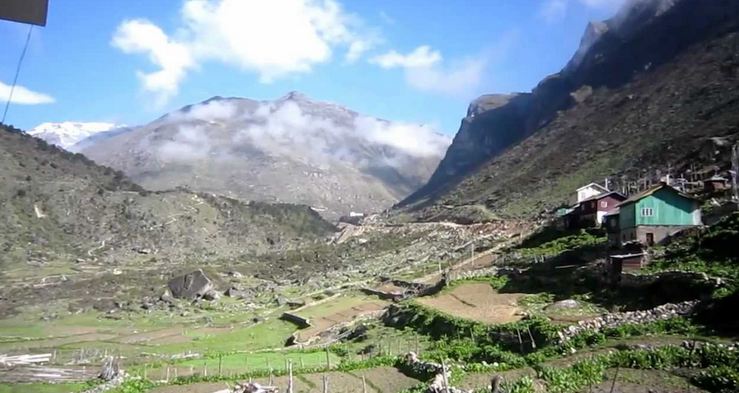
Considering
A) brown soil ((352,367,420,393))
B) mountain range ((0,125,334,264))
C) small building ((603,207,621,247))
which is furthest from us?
mountain range ((0,125,334,264))

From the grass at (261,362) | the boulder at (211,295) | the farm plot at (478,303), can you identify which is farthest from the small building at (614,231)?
the boulder at (211,295)

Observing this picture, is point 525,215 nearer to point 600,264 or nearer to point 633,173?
point 633,173

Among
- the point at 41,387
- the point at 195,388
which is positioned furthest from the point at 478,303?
the point at 41,387

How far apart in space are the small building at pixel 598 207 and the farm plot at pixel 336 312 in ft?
61.5

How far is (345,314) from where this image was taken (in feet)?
162

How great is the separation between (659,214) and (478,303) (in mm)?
11906

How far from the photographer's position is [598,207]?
51.6 metres

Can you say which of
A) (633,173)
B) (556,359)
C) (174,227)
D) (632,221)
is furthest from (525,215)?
(556,359)

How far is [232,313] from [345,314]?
55.7ft

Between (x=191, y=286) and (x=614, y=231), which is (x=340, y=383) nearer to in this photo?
(x=614, y=231)

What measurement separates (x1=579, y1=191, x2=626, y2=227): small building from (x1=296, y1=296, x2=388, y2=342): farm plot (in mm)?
18731

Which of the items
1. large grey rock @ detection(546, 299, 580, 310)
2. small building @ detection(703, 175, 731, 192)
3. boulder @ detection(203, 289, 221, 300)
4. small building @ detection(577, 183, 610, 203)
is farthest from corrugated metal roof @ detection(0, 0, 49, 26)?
boulder @ detection(203, 289, 221, 300)

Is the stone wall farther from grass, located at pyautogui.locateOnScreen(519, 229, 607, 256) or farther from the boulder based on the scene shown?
the boulder

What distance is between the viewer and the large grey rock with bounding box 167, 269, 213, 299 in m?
71.9
